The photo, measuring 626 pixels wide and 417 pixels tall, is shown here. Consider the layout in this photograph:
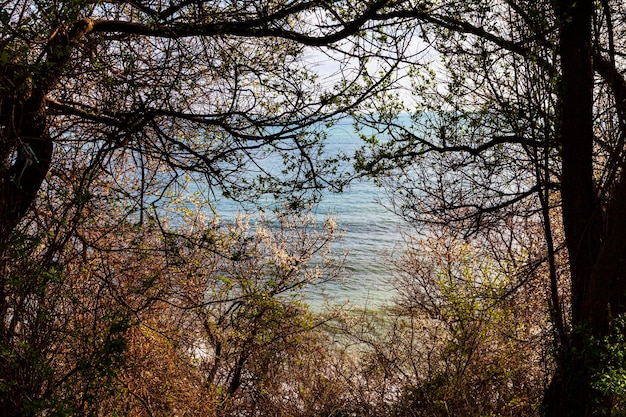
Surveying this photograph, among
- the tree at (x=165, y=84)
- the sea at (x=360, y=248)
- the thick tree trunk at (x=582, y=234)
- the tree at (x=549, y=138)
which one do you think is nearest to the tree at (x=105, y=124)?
the tree at (x=165, y=84)

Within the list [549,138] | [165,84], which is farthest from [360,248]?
[165,84]

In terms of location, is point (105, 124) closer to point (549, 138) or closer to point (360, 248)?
point (549, 138)

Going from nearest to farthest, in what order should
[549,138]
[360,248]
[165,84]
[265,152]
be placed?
[165,84] → [549,138] → [265,152] → [360,248]

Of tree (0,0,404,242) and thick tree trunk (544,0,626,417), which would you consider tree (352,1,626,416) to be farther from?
tree (0,0,404,242)

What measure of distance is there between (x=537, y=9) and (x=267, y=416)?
6470 mm

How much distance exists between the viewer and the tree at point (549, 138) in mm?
4098

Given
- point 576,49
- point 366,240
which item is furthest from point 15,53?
point 366,240

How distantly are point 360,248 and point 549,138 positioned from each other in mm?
16595

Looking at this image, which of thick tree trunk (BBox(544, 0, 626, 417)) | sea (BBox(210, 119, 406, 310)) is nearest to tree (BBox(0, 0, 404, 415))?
thick tree trunk (BBox(544, 0, 626, 417))

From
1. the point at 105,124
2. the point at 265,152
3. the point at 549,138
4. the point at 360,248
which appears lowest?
the point at 105,124

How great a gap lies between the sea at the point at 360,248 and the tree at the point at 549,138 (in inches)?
176

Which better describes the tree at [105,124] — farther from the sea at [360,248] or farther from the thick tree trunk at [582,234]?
the sea at [360,248]

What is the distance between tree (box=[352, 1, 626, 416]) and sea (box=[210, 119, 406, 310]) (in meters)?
4.48

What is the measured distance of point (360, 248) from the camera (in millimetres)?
20953
